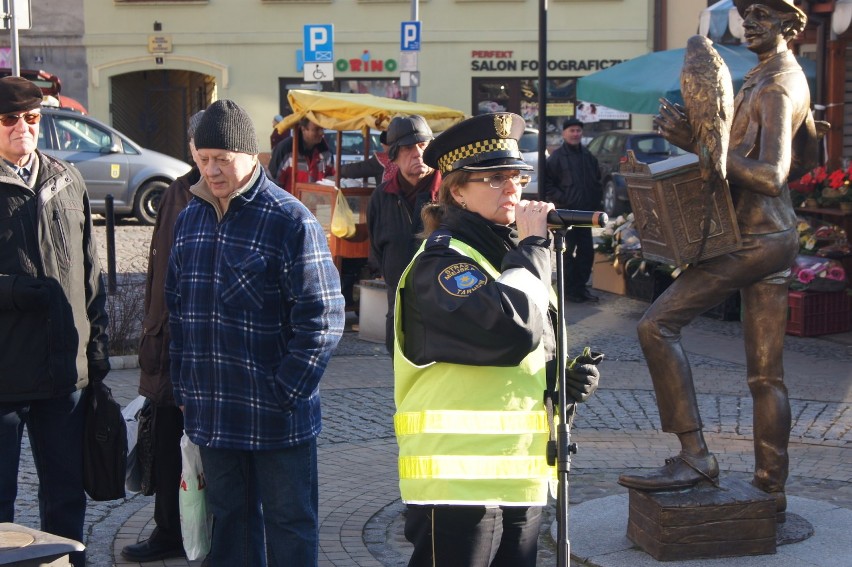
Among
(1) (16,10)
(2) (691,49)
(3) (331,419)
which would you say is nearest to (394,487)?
(3) (331,419)

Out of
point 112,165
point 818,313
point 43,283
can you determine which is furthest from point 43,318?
point 112,165

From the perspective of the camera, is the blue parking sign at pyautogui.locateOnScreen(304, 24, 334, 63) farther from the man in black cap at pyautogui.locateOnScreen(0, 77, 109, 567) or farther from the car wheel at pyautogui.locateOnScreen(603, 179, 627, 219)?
the man in black cap at pyautogui.locateOnScreen(0, 77, 109, 567)

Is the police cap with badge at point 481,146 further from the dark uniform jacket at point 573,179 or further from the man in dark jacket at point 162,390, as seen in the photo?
the dark uniform jacket at point 573,179

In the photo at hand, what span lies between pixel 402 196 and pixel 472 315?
335 centimetres

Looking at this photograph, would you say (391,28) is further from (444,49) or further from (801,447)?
(801,447)

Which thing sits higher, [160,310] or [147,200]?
[160,310]

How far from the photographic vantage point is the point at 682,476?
5.12m

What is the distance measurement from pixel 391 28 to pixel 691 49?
24.6 metres

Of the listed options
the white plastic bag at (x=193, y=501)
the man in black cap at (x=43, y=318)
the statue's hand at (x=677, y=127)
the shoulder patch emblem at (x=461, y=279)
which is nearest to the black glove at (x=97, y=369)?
the man in black cap at (x=43, y=318)

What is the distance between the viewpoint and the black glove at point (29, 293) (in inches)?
176

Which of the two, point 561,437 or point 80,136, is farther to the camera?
point 80,136

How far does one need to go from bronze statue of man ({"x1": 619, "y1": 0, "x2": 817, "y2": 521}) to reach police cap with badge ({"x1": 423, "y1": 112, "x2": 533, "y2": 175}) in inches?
56.0

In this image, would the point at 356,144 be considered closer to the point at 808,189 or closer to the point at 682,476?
the point at 808,189

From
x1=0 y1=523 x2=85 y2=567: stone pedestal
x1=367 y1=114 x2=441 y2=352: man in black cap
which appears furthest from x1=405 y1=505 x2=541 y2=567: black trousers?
x1=367 y1=114 x2=441 y2=352: man in black cap
